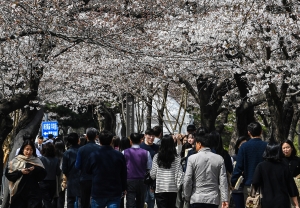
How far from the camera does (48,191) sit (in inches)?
436

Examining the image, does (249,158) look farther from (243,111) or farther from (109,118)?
(109,118)

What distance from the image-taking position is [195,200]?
7.98m

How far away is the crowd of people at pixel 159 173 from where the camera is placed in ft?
25.7

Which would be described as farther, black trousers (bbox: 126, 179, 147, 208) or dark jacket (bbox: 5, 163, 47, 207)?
black trousers (bbox: 126, 179, 147, 208)

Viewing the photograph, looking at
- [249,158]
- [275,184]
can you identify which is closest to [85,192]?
[249,158]

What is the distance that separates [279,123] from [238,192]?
6.35 metres

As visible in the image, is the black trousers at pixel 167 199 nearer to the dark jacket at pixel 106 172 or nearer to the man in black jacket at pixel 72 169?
the dark jacket at pixel 106 172

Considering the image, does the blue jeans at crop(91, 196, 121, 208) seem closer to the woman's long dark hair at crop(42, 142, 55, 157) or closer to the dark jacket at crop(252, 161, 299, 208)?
the dark jacket at crop(252, 161, 299, 208)

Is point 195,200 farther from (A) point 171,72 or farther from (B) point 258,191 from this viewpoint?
(A) point 171,72

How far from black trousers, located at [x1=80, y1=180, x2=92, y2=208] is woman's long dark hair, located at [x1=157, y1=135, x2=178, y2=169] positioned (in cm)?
148

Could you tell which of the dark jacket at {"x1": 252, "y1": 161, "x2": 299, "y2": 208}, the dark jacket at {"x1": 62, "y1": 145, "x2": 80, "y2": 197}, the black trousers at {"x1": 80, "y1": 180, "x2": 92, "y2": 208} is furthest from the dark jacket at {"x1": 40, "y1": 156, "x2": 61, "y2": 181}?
the dark jacket at {"x1": 252, "y1": 161, "x2": 299, "y2": 208}

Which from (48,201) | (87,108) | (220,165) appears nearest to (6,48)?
(48,201)

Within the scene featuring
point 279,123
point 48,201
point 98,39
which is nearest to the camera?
point 98,39

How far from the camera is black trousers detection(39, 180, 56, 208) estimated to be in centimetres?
1095
